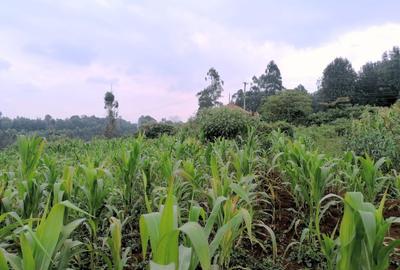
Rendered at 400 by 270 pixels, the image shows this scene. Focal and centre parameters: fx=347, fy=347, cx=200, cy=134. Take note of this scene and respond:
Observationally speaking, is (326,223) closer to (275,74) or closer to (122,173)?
(122,173)

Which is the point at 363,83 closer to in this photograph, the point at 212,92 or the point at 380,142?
the point at 212,92

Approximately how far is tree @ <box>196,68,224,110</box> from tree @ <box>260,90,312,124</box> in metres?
11.5

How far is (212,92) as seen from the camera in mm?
36656

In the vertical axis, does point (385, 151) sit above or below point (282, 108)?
below

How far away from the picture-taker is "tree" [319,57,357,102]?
35250 mm

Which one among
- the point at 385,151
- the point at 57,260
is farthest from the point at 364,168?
the point at 385,151

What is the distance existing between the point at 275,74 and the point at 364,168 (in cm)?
4568

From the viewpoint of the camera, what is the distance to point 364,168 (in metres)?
2.48

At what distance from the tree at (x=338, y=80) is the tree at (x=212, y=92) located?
35.5 ft

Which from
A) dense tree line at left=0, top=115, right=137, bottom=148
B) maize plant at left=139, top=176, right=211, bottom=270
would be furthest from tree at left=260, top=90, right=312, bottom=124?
maize plant at left=139, top=176, right=211, bottom=270

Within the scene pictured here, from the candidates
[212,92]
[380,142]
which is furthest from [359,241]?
[212,92]

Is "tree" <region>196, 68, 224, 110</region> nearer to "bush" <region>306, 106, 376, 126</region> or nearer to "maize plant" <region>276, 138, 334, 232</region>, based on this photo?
"bush" <region>306, 106, 376, 126</region>

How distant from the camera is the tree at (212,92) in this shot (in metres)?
36.4

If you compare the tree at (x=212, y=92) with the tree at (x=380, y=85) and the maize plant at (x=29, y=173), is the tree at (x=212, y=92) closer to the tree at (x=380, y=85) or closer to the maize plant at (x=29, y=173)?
the tree at (x=380, y=85)
